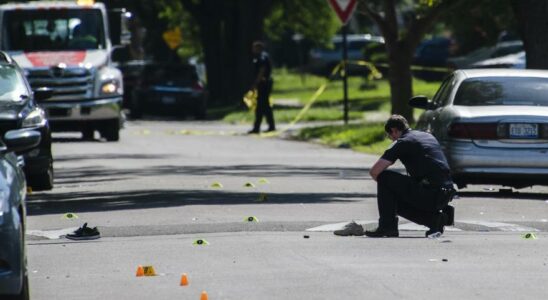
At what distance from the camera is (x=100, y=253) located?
1227cm

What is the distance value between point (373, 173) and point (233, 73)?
128 ft

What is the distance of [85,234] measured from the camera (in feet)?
43.9

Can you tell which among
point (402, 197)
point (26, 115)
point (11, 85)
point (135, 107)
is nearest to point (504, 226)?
point (402, 197)

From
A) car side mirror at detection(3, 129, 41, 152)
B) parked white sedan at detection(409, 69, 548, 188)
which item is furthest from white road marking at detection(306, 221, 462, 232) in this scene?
car side mirror at detection(3, 129, 41, 152)

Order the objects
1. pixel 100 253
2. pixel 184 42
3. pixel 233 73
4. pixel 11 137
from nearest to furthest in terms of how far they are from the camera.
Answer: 1. pixel 11 137
2. pixel 100 253
3. pixel 233 73
4. pixel 184 42

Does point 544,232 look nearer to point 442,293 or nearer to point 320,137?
point 442,293

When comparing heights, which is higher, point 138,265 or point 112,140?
point 138,265

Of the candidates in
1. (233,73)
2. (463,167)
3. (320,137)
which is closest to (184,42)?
(233,73)

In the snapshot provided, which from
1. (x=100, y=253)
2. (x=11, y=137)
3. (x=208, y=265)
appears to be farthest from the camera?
(x=100, y=253)

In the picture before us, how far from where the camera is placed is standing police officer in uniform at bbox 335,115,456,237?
13148mm

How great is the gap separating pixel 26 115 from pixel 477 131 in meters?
4.69

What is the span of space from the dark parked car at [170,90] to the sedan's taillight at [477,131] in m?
26.6

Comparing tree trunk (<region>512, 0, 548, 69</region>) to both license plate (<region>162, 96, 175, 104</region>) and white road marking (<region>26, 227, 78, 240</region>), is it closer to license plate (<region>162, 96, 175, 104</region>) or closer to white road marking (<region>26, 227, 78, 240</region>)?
white road marking (<region>26, 227, 78, 240</region>)

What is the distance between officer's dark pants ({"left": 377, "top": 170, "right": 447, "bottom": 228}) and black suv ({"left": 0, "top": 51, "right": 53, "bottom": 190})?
4.74 metres
